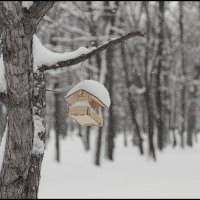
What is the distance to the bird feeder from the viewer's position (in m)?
4.36

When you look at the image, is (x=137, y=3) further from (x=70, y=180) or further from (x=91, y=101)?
(x=91, y=101)

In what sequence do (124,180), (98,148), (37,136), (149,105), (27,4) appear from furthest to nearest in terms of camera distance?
(149,105) → (98,148) → (124,180) → (37,136) → (27,4)

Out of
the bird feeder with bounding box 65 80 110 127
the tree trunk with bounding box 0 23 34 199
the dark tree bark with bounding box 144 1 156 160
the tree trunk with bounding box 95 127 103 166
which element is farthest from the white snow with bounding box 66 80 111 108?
the dark tree bark with bounding box 144 1 156 160

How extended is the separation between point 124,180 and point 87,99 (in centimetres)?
938

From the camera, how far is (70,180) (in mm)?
14008

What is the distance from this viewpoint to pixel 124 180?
13555 millimetres

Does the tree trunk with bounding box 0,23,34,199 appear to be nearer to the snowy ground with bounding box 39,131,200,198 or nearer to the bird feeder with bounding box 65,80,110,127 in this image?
the bird feeder with bounding box 65,80,110,127

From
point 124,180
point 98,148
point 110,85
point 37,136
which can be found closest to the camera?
point 37,136

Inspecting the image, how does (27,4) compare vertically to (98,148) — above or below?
above

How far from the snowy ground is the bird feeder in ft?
20.7

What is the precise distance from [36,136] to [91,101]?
796mm

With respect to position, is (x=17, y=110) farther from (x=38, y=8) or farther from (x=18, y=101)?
(x=38, y=8)

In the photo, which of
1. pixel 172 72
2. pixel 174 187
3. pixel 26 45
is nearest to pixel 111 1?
pixel 174 187

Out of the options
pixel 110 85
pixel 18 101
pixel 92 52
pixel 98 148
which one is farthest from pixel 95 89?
pixel 110 85
